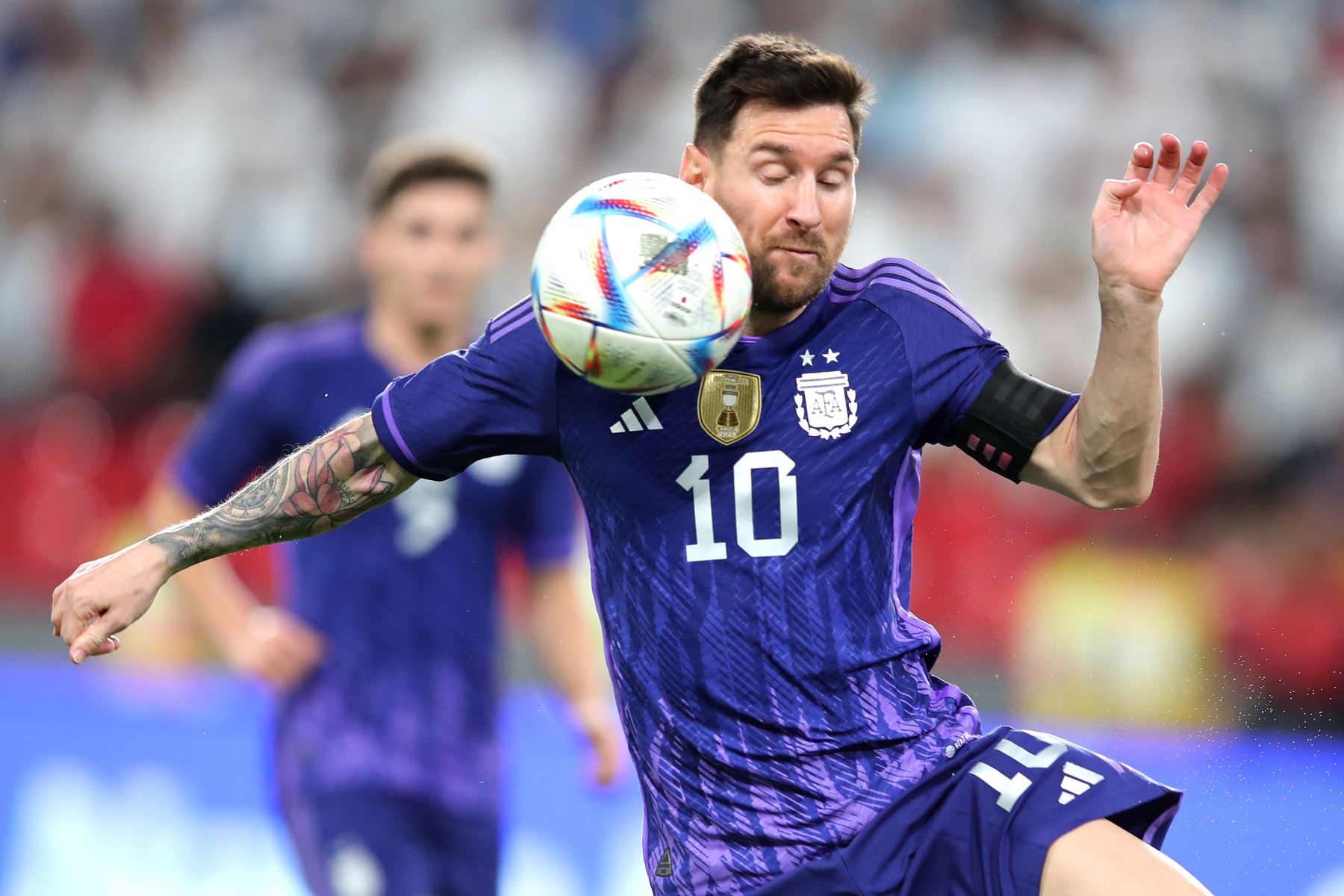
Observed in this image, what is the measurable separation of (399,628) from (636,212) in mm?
2595

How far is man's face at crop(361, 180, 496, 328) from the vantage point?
6070 millimetres

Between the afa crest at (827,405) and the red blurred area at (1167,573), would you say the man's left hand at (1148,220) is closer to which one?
the afa crest at (827,405)

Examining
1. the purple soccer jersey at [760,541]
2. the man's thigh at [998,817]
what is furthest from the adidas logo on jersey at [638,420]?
the man's thigh at [998,817]

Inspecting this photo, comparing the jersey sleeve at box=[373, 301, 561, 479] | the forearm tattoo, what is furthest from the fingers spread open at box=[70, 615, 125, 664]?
the jersey sleeve at box=[373, 301, 561, 479]

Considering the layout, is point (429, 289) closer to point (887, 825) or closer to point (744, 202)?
point (744, 202)

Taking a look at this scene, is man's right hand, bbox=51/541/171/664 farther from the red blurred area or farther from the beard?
the red blurred area

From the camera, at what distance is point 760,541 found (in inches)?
145

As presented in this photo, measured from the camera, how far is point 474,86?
502 inches

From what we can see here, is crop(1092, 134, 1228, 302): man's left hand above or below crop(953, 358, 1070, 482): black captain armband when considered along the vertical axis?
above

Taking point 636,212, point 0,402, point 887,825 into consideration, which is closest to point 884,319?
point 636,212

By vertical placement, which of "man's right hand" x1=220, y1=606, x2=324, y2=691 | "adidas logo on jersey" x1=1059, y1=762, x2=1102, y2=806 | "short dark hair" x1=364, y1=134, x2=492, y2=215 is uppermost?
"short dark hair" x1=364, y1=134, x2=492, y2=215

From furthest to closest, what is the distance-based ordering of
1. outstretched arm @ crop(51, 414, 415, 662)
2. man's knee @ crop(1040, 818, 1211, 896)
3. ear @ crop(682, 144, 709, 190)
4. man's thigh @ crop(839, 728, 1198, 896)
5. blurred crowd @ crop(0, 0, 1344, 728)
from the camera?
blurred crowd @ crop(0, 0, 1344, 728)
ear @ crop(682, 144, 709, 190)
outstretched arm @ crop(51, 414, 415, 662)
man's thigh @ crop(839, 728, 1198, 896)
man's knee @ crop(1040, 818, 1211, 896)

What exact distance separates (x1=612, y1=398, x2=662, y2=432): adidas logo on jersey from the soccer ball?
0.26 m

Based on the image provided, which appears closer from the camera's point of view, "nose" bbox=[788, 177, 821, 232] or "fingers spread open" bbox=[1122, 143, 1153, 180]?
"fingers spread open" bbox=[1122, 143, 1153, 180]
